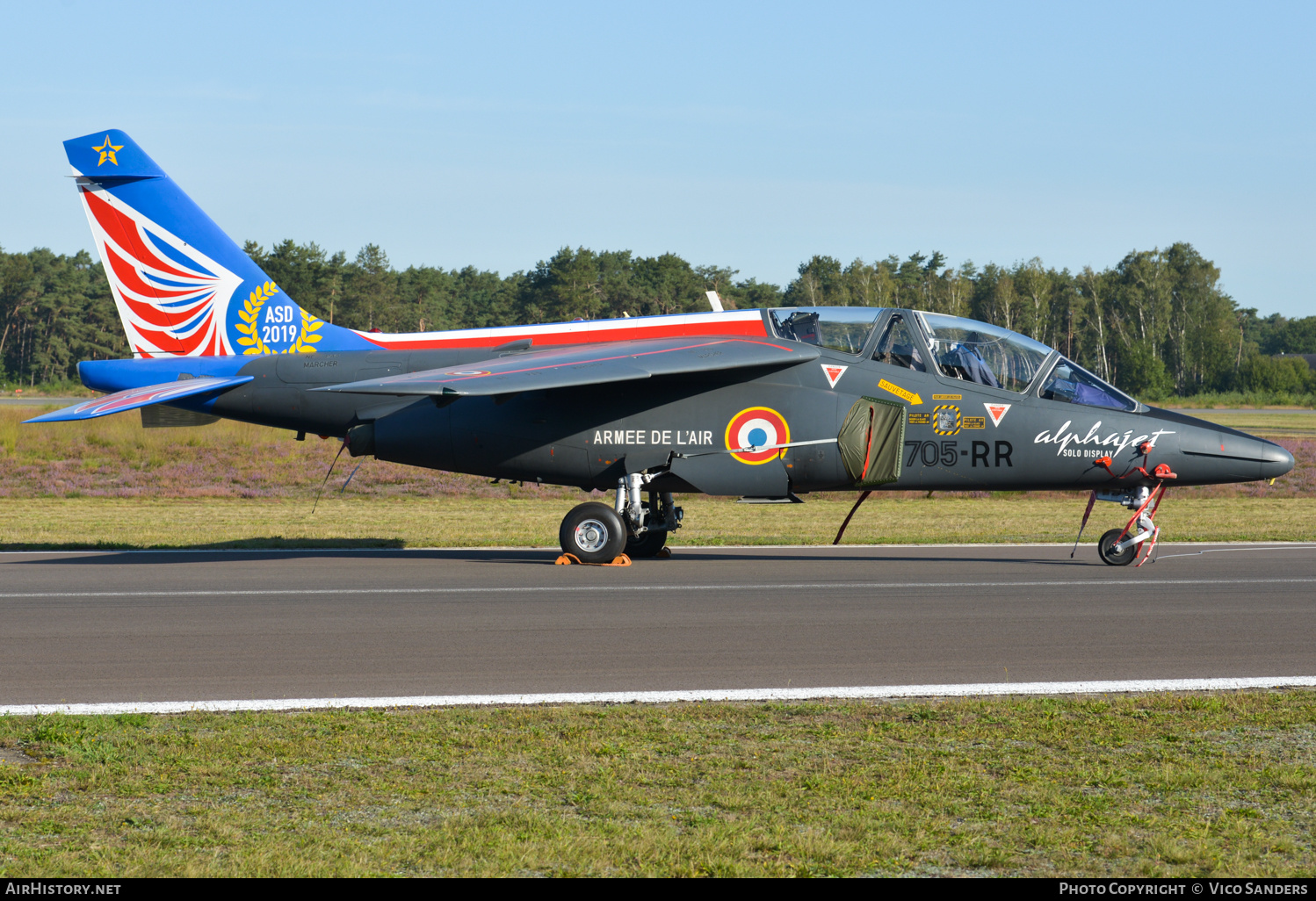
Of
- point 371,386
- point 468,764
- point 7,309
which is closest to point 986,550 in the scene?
point 371,386

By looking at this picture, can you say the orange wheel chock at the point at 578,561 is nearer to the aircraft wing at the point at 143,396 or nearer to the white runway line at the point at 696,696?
the aircraft wing at the point at 143,396

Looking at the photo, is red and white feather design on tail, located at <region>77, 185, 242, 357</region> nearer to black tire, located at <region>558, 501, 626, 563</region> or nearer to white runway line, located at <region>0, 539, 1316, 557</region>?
white runway line, located at <region>0, 539, 1316, 557</region>

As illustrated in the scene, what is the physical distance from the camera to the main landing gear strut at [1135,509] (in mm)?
14625

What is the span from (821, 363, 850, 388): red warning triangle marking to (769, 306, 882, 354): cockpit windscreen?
0.26 meters

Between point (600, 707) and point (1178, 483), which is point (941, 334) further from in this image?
point (600, 707)

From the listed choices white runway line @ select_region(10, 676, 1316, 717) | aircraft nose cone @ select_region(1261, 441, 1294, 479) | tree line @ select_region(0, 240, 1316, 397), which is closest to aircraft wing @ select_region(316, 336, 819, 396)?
aircraft nose cone @ select_region(1261, 441, 1294, 479)

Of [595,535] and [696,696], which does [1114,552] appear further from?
[696,696]

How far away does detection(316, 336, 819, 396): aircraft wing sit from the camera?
1384cm

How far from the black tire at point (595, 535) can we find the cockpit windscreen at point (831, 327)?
3.38 metres

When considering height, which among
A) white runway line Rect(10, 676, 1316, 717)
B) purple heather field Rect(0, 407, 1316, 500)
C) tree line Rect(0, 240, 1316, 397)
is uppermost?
tree line Rect(0, 240, 1316, 397)

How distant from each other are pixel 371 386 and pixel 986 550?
9.48 m

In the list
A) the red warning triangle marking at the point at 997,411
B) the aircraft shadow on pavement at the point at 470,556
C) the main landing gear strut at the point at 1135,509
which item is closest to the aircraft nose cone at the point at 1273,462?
the main landing gear strut at the point at 1135,509

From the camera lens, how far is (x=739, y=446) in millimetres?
15203

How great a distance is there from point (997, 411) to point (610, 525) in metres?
5.24
